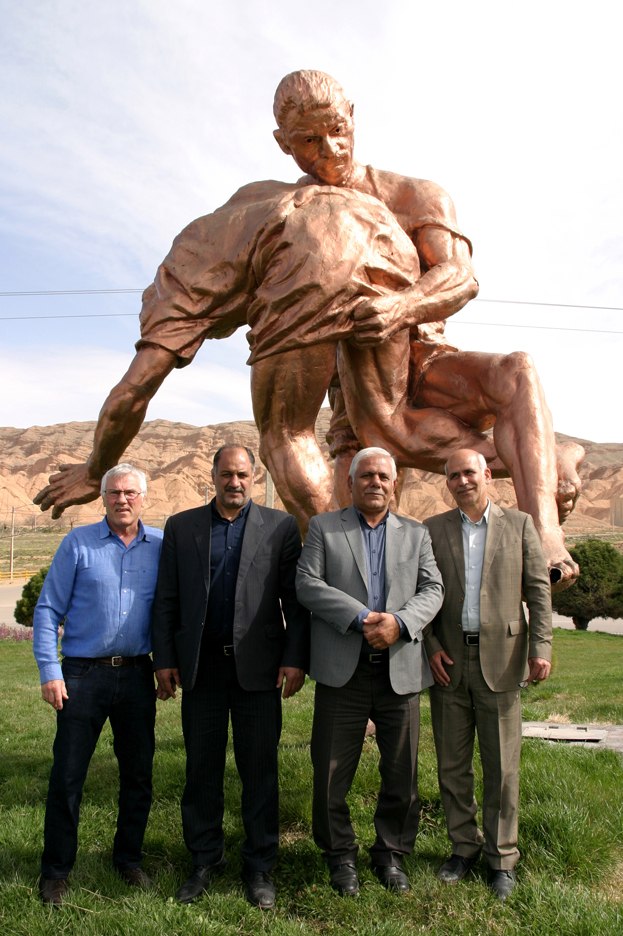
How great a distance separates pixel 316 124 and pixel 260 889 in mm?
2966

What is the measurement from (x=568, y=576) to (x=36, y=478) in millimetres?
83730

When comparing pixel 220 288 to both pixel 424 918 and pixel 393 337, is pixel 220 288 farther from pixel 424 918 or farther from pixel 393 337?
pixel 424 918

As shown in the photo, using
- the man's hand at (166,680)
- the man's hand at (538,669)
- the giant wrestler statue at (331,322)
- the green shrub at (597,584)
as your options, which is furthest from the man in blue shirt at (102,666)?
the green shrub at (597,584)

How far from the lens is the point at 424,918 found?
90.3 inches

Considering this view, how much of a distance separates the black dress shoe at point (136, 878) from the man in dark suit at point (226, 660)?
161mm

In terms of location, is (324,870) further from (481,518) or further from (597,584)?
(597,584)

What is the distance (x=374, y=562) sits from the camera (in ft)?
8.79

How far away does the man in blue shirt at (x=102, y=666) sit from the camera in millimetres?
2572

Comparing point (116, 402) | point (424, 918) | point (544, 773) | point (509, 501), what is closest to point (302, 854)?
point (424, 918)

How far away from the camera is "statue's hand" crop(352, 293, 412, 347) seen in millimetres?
3002

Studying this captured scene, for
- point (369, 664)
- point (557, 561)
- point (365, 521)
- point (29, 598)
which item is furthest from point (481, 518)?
point (29, 598)

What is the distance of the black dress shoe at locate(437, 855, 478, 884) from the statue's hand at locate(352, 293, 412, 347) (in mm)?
1987

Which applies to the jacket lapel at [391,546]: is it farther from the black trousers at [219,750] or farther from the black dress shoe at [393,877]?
the black dress shoe at [393,877]

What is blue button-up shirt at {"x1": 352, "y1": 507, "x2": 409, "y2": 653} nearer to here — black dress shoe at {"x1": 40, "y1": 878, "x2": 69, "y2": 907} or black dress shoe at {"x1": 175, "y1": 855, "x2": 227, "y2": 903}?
black dress shoe at {"x1": 175, "y1": 855, "x2": 227, "y2": 903}
